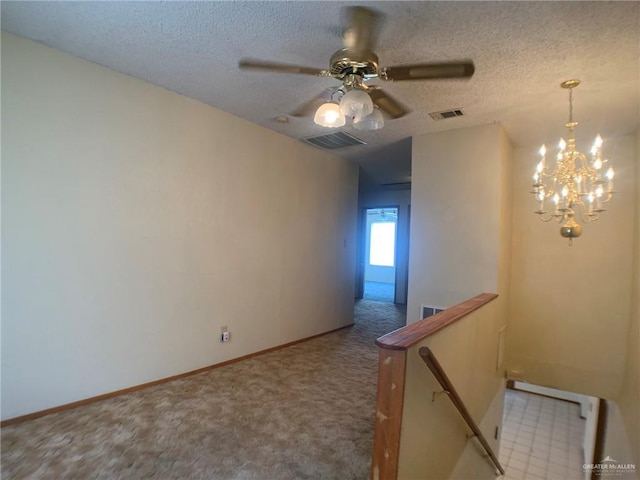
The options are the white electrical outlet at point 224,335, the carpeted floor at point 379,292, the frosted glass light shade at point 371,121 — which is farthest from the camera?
the carpeted floor at point 379,292

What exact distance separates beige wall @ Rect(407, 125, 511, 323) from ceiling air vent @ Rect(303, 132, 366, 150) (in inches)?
30.4

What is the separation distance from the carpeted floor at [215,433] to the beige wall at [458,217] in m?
1.38

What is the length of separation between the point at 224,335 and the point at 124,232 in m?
1.42

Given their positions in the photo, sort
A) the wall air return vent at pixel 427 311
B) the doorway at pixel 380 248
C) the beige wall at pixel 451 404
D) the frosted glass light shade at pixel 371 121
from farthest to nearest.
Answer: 1. the doorway at pixel 380 248
2. the wall air return vent at pixel 427 311
3. the frosted glass light shade at pixel 371 121
4. the beige wall at pixel 451 404

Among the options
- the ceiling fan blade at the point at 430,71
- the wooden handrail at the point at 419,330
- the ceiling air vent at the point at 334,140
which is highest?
the ceiling air vent at the point at 334,140

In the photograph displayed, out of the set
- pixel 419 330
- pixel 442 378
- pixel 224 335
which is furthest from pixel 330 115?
pixel 224 335

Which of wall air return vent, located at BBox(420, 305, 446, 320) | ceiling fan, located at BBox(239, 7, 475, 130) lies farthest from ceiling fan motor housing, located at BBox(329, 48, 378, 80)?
wall air return vent, located at BBox(420, 305, 446, 320)

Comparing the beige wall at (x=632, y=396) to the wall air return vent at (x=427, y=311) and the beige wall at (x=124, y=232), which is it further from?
the beige wall at (x=124, y=232)

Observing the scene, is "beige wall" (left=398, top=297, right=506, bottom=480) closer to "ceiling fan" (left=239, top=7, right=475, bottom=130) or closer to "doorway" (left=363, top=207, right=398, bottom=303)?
"ceiling fan" (left=239, top=7, right=475, bottom=130)

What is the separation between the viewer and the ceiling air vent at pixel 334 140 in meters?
3.91

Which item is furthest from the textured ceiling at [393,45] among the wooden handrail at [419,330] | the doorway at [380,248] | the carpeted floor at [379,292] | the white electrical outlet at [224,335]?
the doorway at [380,248]

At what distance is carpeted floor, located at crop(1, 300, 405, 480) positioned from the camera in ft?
5.91

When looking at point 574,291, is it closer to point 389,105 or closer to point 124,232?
point 389,105

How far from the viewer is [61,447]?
193cm
